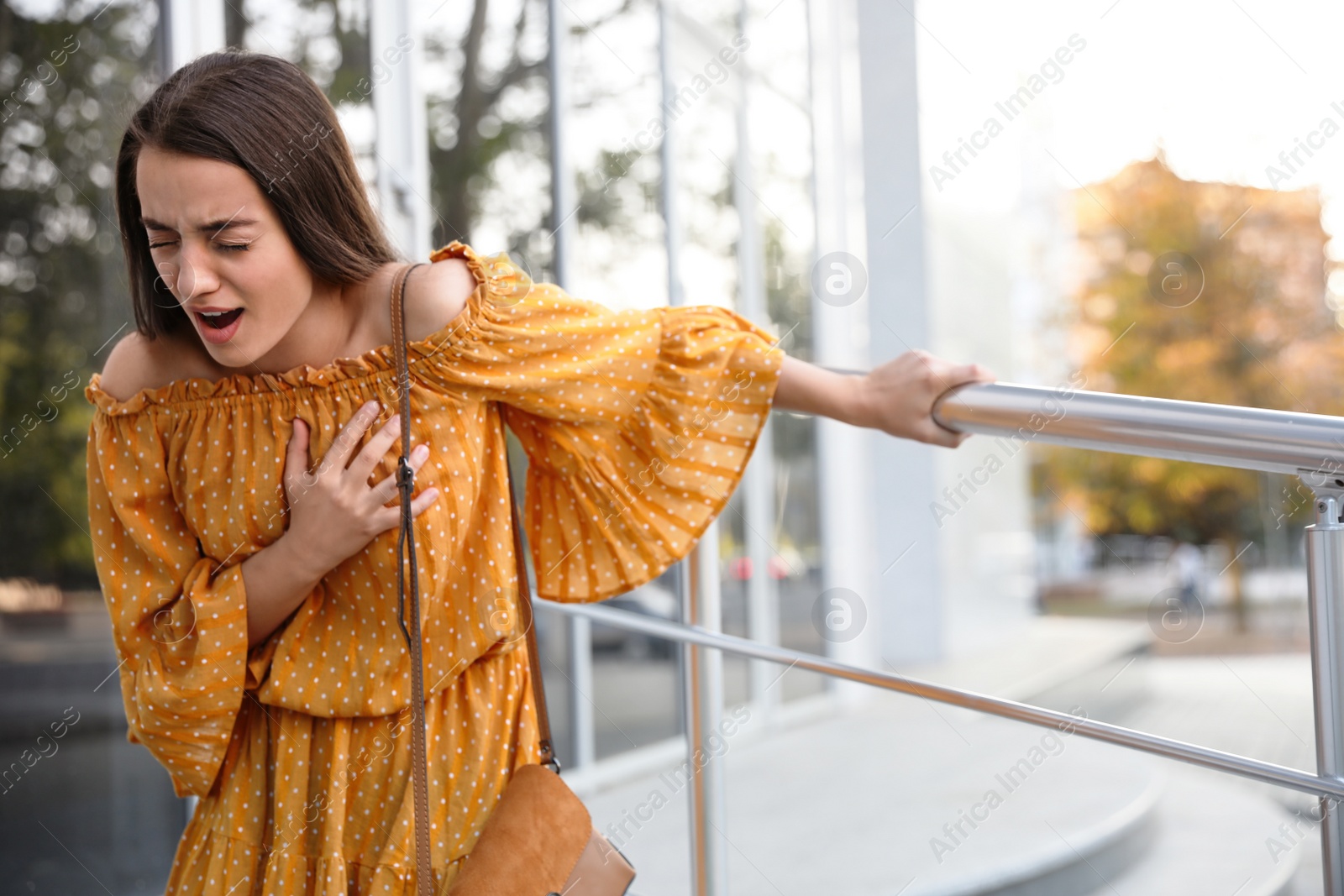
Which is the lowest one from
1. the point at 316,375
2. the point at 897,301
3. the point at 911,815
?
the point at 911,815

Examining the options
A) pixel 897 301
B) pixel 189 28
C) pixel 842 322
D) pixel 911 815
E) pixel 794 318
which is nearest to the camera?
pixel 189 28

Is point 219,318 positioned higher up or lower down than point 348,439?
higher up

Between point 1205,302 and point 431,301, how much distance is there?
38.5 feet

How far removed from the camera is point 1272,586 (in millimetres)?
12555

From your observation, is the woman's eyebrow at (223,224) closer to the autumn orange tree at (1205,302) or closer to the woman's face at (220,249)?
the woman's face at (220,249)

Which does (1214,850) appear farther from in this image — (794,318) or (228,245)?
(228,245)

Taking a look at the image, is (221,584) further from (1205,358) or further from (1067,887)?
(1205,358)

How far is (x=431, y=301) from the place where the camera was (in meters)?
1.02

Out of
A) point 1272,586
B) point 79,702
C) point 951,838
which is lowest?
point 1272,586

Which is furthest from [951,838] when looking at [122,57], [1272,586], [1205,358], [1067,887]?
[1272,586]

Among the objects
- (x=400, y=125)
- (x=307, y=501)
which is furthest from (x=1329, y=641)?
(x=400, y=125)

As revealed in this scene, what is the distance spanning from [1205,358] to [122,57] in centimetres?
1109

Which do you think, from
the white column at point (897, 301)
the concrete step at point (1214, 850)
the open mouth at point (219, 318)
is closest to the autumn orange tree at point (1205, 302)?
the white column at point (897, 301)

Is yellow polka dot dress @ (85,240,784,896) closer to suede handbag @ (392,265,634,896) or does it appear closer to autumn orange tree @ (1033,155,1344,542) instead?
suede handbag @ (392,265,634,896)
